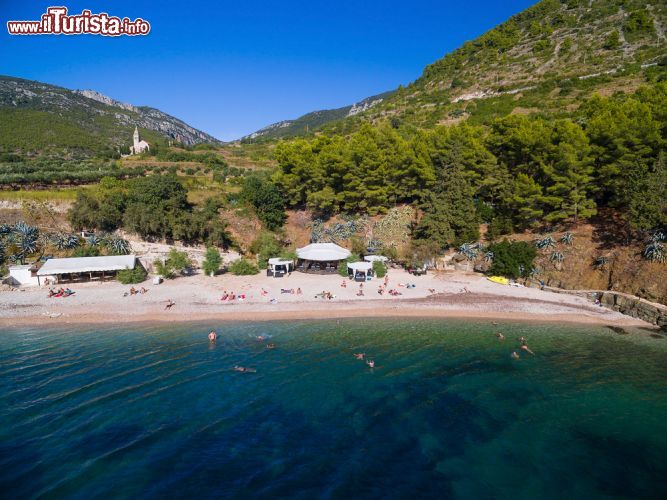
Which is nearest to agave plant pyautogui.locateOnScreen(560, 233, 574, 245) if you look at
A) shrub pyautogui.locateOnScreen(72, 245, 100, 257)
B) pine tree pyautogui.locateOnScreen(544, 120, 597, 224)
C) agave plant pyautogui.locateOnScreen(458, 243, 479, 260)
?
pine tree pyautogui.locateOnScreen(544, 120, 597, 224)

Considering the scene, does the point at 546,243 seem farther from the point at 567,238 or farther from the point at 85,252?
the point at 85,252

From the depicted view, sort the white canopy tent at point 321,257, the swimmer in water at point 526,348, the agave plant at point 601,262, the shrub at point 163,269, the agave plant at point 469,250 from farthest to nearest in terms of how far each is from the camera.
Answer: the agave plant at point 469,250 → the white canopy tent at point 321,257 → the shrub at point 163,269 → the agave plant at point 601,262 → the swimmer in water at point 526,348

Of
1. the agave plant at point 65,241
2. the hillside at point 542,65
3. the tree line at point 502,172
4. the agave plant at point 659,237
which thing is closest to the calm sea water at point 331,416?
the agave plant at point 659,237

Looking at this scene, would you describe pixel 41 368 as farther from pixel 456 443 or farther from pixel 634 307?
pixel 634 307

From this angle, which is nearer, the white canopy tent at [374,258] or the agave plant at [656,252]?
the agave plant at [656,252]

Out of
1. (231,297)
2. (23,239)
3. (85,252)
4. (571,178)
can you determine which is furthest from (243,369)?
(571,178)

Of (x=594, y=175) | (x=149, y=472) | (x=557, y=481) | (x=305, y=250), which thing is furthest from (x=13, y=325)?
(x=594, y=175)

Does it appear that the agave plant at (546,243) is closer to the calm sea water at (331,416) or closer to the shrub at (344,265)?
the calm sea water at (331,416)
